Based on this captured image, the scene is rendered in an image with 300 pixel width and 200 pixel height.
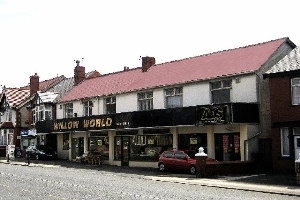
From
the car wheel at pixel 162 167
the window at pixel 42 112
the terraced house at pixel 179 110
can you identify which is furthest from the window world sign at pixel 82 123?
the car wheel at pixel 162 167

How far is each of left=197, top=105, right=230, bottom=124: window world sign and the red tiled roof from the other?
9.58 ft

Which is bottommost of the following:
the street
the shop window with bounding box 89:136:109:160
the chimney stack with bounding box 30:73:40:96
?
the street

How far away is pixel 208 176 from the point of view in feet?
91.4

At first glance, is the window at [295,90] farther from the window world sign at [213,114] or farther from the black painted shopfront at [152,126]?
the window world sign at [213,114]

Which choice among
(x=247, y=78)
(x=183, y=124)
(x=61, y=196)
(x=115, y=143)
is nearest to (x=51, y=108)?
(x=115, y=143)

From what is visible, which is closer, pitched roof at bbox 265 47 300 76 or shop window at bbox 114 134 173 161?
pitched roof at bbox 265 47 300 76

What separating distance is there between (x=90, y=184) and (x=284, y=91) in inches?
555

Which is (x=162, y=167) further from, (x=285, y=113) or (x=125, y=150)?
(x=285, y=113)

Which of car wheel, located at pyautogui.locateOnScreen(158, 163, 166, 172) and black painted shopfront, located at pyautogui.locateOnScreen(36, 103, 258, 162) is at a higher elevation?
black painted shopfront, located at pyautogui.locateOnScreen(36, 103, 258, 162)

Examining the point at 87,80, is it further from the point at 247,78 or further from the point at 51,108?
the point at 247,78

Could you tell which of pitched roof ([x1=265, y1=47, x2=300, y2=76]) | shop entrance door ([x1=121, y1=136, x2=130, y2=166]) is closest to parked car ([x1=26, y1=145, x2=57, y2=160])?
shop entrance door ([x1=121, y1=136, x2=130, y2=166])

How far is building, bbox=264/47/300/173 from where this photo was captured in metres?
28.6

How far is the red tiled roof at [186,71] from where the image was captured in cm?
3275

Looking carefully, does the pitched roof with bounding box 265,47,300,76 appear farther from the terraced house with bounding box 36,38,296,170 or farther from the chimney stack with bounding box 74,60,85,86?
the chimney stack with bounding box 74,60,85,86
